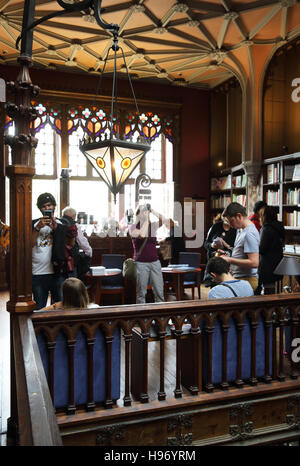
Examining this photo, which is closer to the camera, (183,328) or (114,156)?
(183,328)

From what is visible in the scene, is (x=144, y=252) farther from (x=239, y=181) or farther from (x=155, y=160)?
(x=155, y=160)

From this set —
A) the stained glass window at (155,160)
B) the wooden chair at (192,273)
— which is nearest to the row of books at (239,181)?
the stained glass window at (155,160)

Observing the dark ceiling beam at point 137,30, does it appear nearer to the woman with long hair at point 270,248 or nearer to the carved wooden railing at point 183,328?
the woman with long hair at point 270,248

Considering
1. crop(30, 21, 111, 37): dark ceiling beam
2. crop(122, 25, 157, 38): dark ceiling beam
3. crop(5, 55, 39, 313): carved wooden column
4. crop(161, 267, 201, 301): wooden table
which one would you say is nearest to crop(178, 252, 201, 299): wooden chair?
crop(161, 267, 201, 301): wooden table

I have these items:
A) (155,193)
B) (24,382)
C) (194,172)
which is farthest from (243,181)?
(24,382)

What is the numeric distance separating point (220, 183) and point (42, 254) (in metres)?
6.43

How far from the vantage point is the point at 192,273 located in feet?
21.7

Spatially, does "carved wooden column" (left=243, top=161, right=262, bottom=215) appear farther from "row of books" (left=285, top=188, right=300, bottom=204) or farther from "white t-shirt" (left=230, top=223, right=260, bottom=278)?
"white t-shirt" (left=230, top=223, right=260, bottom=278)

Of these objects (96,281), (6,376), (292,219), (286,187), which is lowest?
(6,376)

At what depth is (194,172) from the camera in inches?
366

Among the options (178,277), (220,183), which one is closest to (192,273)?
(178,277)

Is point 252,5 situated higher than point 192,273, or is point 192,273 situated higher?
point 252,5
